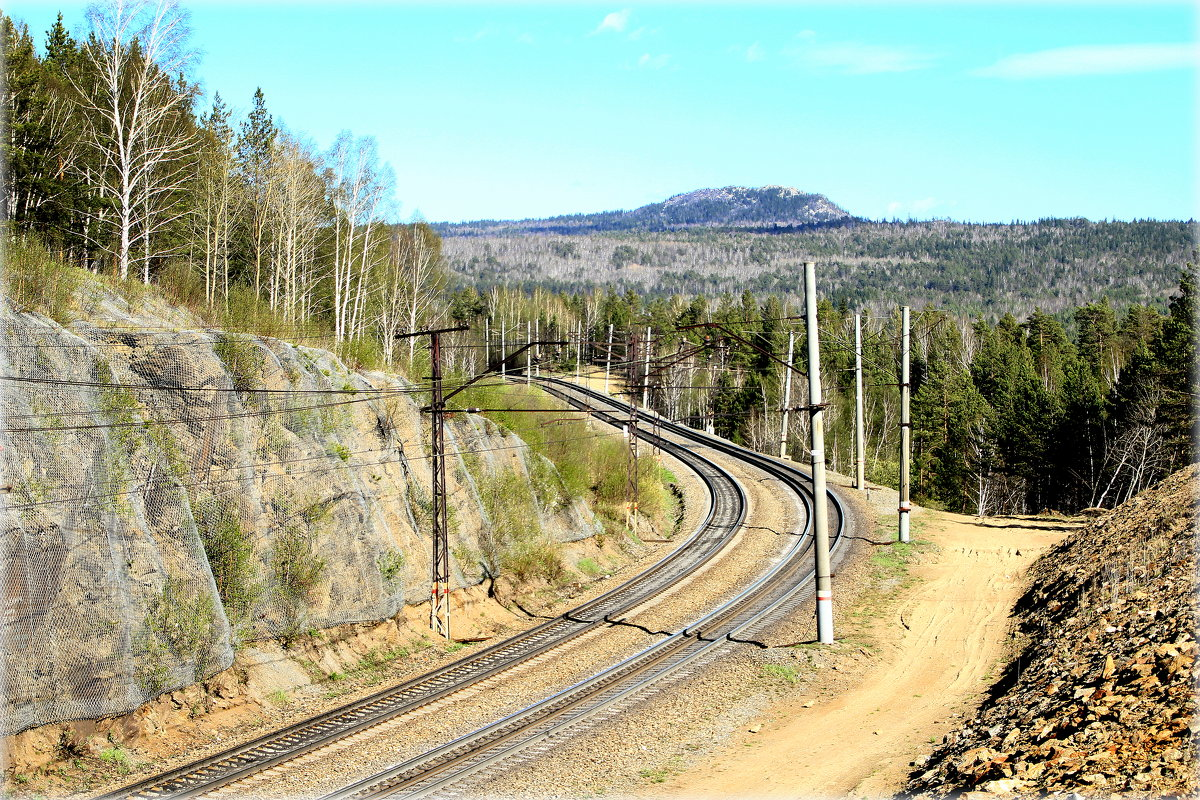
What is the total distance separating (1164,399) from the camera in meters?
44.9

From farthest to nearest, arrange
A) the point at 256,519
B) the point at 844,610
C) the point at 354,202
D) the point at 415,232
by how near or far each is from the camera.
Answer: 1. the point at 415,232
2. the point at 354,202
3. the point at 844,610
4. the point at 256,519

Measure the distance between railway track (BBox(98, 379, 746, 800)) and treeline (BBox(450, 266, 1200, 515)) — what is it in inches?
340

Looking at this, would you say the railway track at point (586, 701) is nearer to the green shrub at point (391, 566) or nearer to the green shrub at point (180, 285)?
the green shrub at point (391, 566)

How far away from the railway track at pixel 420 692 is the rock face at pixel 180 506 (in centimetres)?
196

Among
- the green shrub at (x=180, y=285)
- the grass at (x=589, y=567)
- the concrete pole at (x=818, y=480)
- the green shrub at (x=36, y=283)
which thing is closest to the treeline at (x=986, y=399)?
the grass at (x=589, y=567)

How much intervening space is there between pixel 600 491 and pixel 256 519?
62.1 feet

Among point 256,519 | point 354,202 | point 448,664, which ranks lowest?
point 448,664

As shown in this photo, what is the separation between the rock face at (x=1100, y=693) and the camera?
34.1 feet

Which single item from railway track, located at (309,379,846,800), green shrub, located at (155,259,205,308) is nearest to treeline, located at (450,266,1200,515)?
railway track, located at (309,379,846,800)

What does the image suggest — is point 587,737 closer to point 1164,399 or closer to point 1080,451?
point 1164,399

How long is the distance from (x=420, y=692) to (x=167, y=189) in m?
22.1

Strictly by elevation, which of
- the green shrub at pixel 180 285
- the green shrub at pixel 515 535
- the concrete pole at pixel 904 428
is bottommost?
the green shrub at pixel 515 535

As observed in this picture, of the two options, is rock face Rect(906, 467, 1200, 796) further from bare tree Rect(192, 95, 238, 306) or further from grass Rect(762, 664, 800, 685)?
bare tree Rect(192, 95, 238, 306)

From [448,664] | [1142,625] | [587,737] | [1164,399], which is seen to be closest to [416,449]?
[448,664]
